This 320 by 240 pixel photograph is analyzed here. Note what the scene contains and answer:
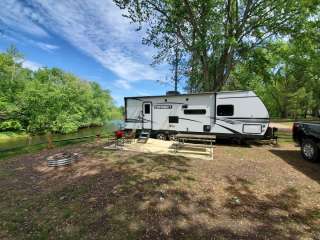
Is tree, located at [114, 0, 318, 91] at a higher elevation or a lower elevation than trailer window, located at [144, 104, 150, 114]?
higher

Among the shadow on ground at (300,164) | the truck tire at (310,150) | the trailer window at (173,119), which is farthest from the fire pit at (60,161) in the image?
the truck tire at (310,150)

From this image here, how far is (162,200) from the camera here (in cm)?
458

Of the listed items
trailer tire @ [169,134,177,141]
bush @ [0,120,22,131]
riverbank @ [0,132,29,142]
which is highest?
bush @ [0,120,22,131]

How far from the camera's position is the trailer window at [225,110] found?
1097 centimetres

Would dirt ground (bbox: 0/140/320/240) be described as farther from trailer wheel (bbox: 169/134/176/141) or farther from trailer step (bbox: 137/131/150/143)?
trailer wheel (bbox: 169/134/176/141)

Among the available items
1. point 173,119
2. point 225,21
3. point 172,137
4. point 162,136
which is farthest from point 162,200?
point 225,21

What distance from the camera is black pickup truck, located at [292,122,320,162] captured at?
7168mm

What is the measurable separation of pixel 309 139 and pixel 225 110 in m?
4.41

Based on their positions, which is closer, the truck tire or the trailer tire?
the truck tire

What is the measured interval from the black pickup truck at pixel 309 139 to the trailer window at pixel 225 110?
344 centimetres

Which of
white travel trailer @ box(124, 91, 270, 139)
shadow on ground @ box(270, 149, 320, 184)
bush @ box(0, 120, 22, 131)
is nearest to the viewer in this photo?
shadow on ground @ box(270, 149, 320, 184)

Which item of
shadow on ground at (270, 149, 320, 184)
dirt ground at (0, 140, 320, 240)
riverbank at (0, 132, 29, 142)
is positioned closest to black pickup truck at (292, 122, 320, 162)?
shadow on ground at (270, 149, 320, 184)

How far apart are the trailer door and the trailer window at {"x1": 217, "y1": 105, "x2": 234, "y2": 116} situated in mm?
4666

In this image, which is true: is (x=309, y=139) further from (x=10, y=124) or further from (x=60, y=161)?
(x=10, y=124)
